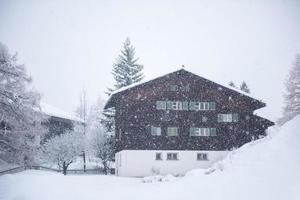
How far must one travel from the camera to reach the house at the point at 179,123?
36.8 meters

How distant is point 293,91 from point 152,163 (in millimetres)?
22769

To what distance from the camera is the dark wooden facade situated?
37.2m

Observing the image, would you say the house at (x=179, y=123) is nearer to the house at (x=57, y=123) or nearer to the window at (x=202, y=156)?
the window at (x=202, y=156)

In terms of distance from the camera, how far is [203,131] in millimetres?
38594

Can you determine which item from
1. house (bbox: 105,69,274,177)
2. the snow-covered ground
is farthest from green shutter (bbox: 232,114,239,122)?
the snow-covered ground

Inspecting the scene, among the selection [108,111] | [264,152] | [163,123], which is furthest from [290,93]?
[264,152]

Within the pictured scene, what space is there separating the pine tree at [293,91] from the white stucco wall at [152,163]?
15.4 meters

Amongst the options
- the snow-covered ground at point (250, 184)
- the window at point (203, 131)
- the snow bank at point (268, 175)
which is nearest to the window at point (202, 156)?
the window at point (203, 131)

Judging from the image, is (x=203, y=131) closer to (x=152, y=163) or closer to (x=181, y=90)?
(x=181, y=90)

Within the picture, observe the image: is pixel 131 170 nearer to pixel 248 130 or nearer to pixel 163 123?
pixel 163 123

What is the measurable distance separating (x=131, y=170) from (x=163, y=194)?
2361 centimetres

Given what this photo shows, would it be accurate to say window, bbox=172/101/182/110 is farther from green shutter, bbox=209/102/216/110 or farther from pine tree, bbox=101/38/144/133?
pine tree, bbox=101/38/144/133

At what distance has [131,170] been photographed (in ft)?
118

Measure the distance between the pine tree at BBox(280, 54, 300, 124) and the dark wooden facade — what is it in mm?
9116
